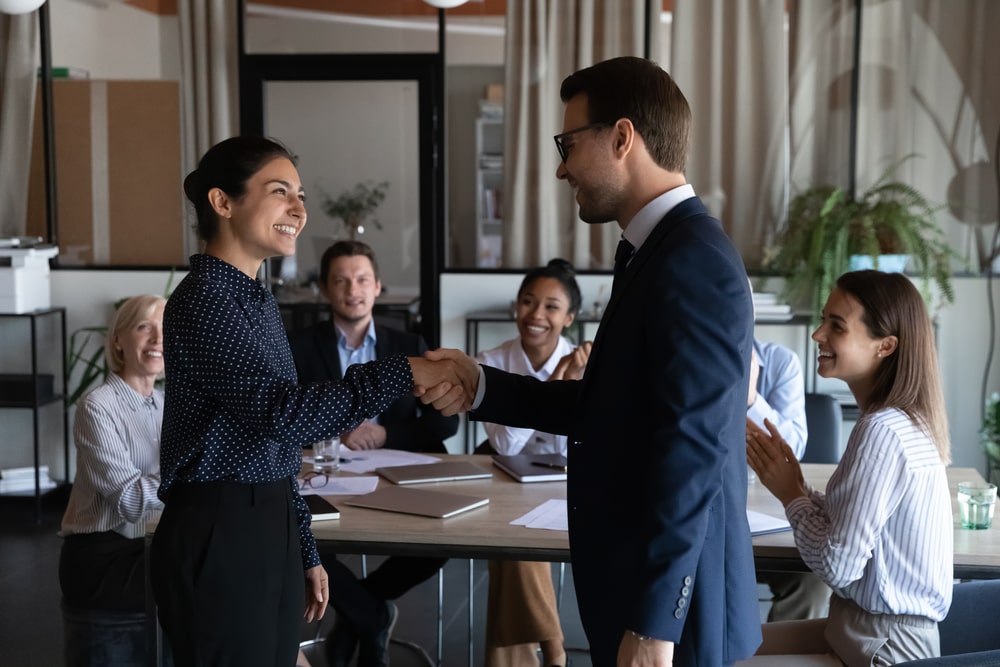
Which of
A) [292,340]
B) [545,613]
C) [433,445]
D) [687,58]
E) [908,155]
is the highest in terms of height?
[687,58]

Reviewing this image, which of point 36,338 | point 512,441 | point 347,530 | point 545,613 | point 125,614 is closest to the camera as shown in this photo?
point 347,530

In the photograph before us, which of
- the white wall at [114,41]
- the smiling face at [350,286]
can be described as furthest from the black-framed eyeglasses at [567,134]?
the white wall at [114,41]

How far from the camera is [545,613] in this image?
11.1 ft

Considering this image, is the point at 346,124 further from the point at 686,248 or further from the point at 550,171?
the point at 686,248

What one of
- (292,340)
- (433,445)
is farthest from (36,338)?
(433,445)

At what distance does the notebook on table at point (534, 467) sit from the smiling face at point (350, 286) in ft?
3.21

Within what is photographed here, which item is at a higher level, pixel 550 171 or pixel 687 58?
pixel 687 58

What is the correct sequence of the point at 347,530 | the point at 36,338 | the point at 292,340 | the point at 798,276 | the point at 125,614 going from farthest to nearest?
the point at 36,338 < the point at 798,276 < the point at 292,340 < the point at 125,614 < the point at 347,530

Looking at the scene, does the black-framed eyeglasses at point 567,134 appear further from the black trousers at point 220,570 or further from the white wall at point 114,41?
the white wall at point 114,41

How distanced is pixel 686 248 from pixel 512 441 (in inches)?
83.8

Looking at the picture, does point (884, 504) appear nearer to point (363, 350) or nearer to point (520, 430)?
point (520, 430)

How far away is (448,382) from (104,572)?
1313 millimetres

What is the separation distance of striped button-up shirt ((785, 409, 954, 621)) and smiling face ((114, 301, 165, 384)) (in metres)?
1.95

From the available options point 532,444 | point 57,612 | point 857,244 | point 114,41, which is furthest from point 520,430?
point 114,41
